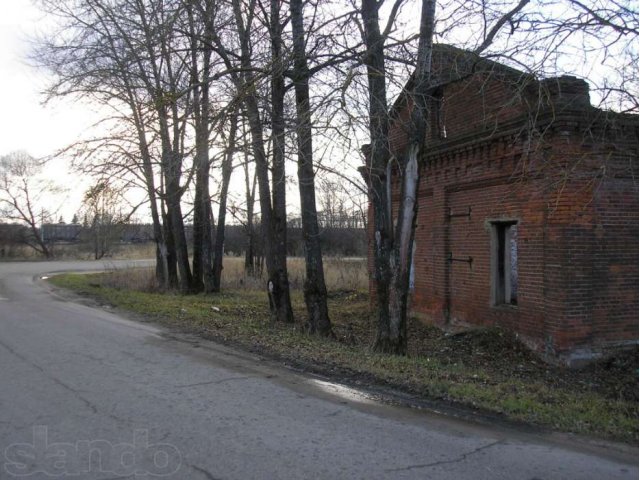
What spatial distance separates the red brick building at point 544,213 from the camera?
9656 mm

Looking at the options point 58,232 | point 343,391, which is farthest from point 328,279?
point 58,232

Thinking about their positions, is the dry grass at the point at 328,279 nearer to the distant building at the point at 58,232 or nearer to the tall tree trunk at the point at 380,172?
the tall tree trunk at the point at 380,172

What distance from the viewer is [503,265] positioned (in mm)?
11641

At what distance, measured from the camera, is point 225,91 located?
472 inches

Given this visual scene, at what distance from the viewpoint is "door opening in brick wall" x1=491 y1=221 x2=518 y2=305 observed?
1137 cm

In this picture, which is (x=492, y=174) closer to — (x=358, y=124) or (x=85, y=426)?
(x=358, y=124)

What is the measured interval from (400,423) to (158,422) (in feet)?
7.35

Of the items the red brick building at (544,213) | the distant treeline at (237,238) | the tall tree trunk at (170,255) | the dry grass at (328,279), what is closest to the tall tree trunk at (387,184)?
the red brick building at (544,213)

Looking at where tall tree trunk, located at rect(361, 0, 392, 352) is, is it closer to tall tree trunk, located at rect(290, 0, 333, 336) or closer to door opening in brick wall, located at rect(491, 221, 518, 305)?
tall tree trunk, located at rect(290, 0, 333, 336)

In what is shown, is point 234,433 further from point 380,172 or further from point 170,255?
point 170,255

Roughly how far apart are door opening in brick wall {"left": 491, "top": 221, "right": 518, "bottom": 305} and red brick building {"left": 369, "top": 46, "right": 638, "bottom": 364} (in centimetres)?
2

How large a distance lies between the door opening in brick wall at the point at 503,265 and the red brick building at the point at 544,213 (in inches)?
0.8

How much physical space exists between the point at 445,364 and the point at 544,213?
3383 millimetres

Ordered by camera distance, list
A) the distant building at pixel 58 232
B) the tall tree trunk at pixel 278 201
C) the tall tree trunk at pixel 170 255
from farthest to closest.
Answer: the distant building at pixel 58 232 → the tall tree trunk at pixel 170 255 → the tall tree trunk at pixel 278 201
